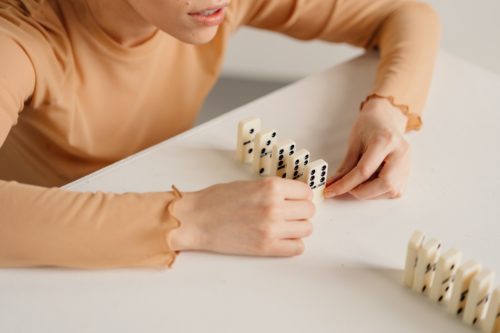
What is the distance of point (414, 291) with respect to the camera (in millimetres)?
834

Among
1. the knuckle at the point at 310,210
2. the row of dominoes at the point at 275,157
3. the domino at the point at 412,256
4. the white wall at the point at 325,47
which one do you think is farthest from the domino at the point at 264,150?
the white wall at the point at 325,47

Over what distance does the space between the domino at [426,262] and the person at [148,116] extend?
0.44ft

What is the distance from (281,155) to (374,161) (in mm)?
116

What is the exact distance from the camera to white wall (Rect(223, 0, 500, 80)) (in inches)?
67.4

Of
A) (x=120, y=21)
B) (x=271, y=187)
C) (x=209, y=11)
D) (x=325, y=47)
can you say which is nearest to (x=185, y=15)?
(x=209, y=11)

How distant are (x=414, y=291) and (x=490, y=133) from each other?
34 centimetres

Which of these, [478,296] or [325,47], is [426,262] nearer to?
[478,296]

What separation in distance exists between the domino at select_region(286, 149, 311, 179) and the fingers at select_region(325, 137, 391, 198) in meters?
0.04

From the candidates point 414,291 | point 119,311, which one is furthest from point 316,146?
point 119,311

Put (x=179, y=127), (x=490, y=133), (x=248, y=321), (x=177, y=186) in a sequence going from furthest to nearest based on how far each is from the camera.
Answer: (x=179, y=127) < (x=490, y=133) < (x=177, y=186) < (x=248, y=321)

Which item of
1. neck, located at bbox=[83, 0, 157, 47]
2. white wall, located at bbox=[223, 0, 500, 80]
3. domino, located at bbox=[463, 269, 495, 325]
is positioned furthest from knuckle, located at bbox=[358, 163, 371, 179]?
white wall, located at bbox=[223, 0, 500, 80]

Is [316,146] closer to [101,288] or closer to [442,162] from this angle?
[442,162]

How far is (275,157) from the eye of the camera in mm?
944

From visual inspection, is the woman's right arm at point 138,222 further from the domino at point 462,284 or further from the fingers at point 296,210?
the domino at point 462,284
